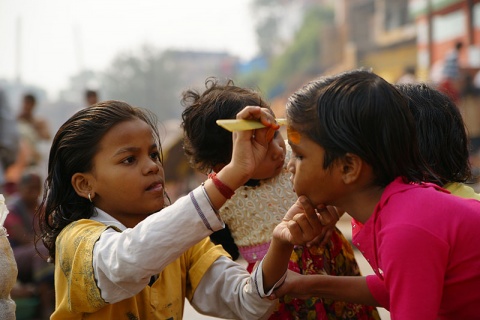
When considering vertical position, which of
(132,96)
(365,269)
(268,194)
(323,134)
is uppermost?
(323,134)

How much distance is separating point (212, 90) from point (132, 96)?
60922 millimetres

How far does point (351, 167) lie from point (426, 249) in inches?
13.1

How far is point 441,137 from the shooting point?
2504 millimetres

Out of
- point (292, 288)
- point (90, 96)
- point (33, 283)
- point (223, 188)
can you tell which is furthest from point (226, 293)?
point (90, 96)

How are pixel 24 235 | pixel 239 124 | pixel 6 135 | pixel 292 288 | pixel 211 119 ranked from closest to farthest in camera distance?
pixel 239 124 < pixel 292 288 < pixel 211 119 < pixel 24 235 < pixel 6 135

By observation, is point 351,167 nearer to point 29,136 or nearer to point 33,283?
point 33,283

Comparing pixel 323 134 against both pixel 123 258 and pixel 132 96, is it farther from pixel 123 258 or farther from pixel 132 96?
pixel 132 96

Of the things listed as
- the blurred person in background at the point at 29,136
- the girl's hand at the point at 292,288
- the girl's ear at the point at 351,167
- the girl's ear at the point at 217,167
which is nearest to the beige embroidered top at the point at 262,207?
the girl's ear at the point at 217,167

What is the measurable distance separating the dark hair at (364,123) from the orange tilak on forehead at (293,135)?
0.8 inches

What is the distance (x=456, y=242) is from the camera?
74.0 inches

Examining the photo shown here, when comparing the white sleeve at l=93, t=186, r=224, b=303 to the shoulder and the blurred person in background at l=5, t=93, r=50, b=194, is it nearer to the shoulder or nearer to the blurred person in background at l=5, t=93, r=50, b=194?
the shoulder

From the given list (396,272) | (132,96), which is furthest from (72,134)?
(132,96)

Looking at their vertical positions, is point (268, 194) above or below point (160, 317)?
above

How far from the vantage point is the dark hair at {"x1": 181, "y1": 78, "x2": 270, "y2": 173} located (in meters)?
2.82
